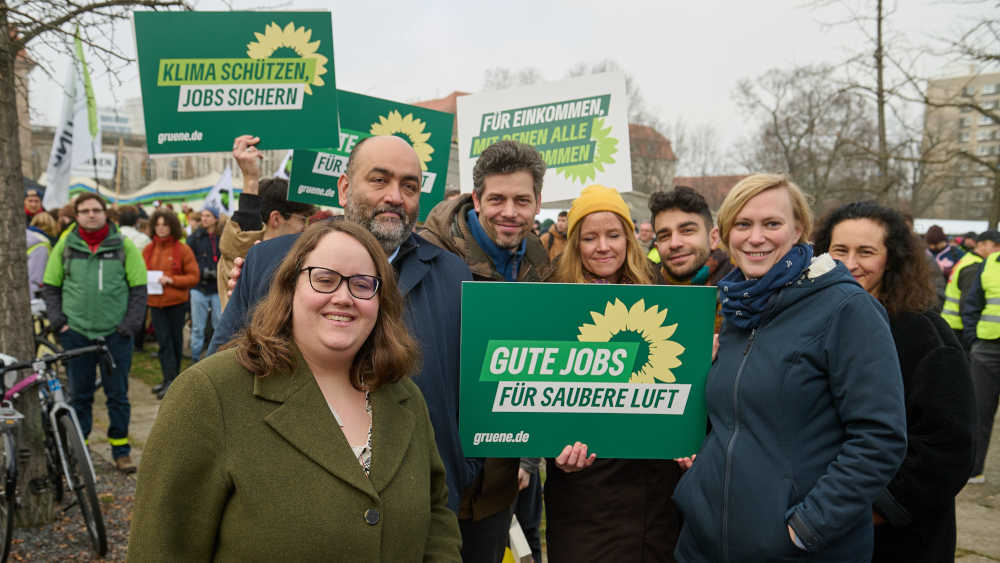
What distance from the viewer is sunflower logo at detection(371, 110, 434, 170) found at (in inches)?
192

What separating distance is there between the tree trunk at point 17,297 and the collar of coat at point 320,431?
4022 millimetres

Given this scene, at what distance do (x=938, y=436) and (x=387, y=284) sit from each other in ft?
7.00

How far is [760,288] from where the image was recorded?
2365mm

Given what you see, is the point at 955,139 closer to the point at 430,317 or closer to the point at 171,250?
the point at 171,250

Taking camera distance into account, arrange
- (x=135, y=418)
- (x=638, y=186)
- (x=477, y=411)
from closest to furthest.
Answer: (x=477, y=411)
(x=135, y=418)
(x=638, y=186)

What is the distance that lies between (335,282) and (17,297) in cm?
418

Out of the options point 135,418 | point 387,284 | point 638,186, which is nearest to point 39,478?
point 135,418

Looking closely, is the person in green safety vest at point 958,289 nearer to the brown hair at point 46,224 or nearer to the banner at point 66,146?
the banner at point 66,146

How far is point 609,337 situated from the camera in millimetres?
2748

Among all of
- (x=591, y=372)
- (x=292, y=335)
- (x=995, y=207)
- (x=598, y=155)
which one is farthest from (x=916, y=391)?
(x=995, y=207)

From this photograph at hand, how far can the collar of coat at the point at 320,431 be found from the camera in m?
1.75

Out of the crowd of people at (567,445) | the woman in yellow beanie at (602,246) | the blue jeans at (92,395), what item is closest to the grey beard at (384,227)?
the crowd of people at (567,445)

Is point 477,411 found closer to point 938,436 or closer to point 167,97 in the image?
point 938,436

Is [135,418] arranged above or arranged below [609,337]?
below
